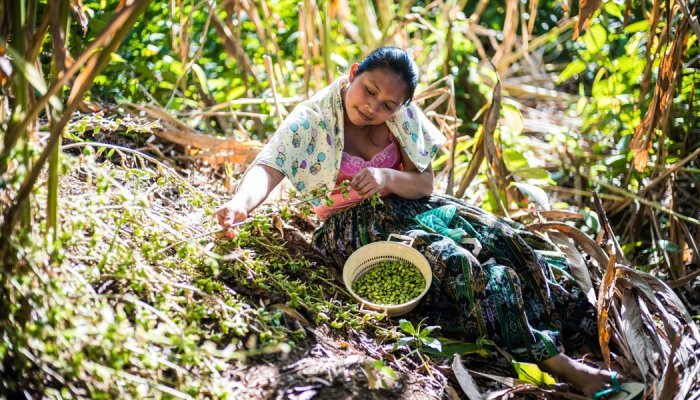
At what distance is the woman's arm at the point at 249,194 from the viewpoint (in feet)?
6.24

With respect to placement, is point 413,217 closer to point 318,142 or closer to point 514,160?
point 318,142

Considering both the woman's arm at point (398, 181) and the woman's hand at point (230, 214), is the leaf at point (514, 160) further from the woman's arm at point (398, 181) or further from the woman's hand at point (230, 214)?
the woman's hand at point (230, 214)

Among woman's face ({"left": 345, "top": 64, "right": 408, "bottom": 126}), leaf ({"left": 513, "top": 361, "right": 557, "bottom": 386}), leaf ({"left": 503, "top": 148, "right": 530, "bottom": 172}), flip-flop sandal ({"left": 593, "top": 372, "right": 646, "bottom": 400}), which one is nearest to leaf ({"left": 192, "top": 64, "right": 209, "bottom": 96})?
woman's face ({"left": 345, "top": 64, "right": 408, "bottom": 126})

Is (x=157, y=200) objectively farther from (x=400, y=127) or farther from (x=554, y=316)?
(x=554, y=316)

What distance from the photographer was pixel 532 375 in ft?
6.42

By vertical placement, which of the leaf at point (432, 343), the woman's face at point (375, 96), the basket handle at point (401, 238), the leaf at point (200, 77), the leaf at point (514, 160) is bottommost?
the leaf at point (432, 343)

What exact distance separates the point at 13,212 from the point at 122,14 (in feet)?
1.41

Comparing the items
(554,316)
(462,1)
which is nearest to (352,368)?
(554,316)

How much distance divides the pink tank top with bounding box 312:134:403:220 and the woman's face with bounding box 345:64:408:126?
0.15 meters

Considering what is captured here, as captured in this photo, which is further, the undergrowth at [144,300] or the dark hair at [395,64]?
the dark hair at [395,64]

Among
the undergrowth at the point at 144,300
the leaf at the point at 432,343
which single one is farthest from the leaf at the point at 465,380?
the undergrowth at the point at 144,300

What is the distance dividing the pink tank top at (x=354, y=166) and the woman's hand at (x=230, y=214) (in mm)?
442

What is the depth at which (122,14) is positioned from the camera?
133 cm

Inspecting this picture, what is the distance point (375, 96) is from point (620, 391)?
1.05m
